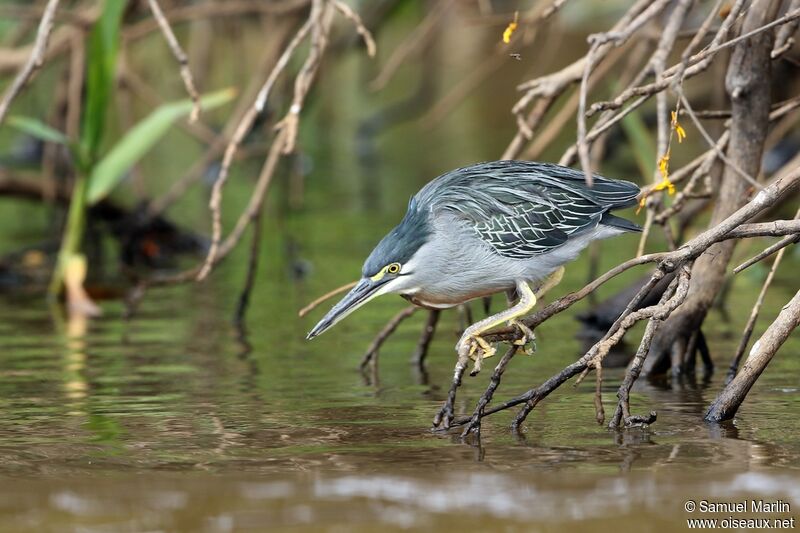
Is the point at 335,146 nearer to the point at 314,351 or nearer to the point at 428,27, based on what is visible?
the point at 428,27

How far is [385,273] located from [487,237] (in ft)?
1.32

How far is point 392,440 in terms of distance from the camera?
4.37 metres

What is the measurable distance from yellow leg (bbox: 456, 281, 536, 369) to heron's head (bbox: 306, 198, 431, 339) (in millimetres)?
254

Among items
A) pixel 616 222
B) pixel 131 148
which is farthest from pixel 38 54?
pixel 131 148

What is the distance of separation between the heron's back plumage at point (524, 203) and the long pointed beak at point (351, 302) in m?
0.36

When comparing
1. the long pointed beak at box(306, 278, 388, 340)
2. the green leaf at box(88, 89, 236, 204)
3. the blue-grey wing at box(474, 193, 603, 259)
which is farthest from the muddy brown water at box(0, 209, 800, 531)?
the green leaf at box(88, 89, 236, 204)

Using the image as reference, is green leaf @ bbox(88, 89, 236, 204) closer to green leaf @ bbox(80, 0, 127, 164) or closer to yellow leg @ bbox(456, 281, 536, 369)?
green leaf @ bbox(80, 0, 127, 164)

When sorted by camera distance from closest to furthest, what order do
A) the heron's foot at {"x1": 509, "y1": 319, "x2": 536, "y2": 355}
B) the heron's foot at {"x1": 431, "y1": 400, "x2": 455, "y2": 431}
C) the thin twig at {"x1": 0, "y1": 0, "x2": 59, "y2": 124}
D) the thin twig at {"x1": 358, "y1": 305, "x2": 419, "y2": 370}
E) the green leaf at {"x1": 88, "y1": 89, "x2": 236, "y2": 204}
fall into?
the heron's foot at {"x1": 431, "y1": 400, "x2": 455, "y2": 431}, the heron's foot at {"x1": 509, "y1": 319, "x2": 536, "y2": 355}, the thin twig at {"x1": 0, "y1": 0, "x2": 59, "y2": 124}, the thin twig at {"x1": 358, "y1": 305, "x2": 419, "y2": 370}, the green leaf at {"x1": 88, "y1": 89, "x2": 236, "y2": 204}

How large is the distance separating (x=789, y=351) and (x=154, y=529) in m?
3.46

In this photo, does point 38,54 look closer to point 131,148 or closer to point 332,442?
point 332,442

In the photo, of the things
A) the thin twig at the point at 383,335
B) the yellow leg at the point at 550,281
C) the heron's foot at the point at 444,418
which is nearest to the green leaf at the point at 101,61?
the thin twig at the point at 383,335

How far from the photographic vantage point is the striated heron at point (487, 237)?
4.44 metres

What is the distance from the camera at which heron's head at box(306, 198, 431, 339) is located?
440 cm

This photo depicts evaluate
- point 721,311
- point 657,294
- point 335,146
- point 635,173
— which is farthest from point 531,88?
point 335,146
